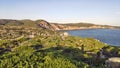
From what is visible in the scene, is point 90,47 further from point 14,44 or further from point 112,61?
point 112,61

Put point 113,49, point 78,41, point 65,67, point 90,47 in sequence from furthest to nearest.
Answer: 1. point 78,41
2. point 90,47
3. point 113,49
4. point 65,67

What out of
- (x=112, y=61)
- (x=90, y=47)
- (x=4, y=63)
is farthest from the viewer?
(x=90, y=47)

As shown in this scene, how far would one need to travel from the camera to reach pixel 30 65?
1876 inches

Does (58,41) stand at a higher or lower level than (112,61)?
lower

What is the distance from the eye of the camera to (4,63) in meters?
50.3

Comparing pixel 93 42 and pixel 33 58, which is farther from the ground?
pixel 33 58

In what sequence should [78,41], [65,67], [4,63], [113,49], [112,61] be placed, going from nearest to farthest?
1. [112,61]
2. [65,67]
3. [4,63]
4. [113,49]
5. [78,41]

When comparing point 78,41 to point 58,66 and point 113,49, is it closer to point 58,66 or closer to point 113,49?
point 113,49

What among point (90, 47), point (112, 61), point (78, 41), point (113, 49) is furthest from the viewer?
point (78, 41)

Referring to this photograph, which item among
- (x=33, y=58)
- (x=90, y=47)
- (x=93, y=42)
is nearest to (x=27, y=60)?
(x=33, y=58)

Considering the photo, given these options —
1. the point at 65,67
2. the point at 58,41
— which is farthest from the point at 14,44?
the point at 65,67

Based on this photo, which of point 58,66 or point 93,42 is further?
point 93,42

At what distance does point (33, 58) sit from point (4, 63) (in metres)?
5.47

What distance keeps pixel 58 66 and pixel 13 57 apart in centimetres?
1014
